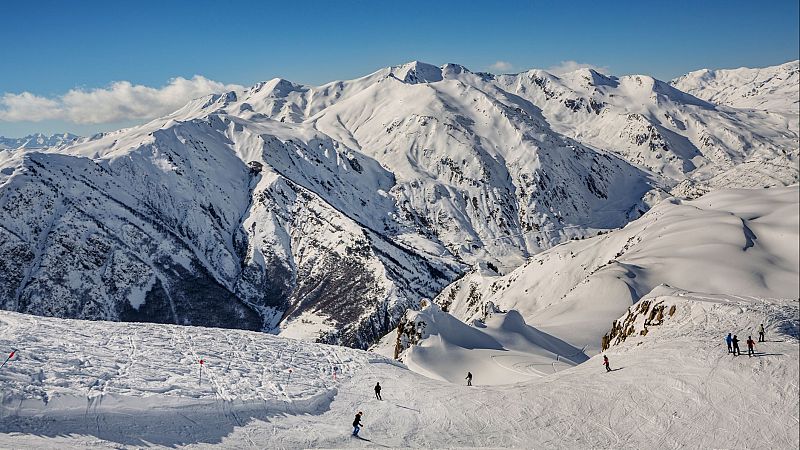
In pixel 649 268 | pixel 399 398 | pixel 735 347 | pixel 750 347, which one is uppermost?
pixel 649 268

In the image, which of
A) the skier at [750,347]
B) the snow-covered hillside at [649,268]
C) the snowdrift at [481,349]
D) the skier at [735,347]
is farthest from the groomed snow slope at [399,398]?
the snowdrift at [481,349]

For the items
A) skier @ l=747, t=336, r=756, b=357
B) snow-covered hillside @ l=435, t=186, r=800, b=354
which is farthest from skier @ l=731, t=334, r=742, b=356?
snow-covered hillside @ l=435, t=186, r=800, b=354

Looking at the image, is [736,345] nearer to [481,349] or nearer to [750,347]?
[750,347]

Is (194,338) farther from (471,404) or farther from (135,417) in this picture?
(471,404)

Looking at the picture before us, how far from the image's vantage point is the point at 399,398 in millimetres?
41281

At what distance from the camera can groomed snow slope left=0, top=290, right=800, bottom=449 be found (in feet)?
102

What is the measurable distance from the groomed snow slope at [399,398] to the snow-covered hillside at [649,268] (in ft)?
22.2

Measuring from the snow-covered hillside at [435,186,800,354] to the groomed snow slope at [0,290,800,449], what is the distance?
22.2 ft

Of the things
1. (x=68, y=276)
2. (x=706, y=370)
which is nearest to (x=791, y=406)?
(x=706, y=370)

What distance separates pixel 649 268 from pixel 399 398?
72090 mm

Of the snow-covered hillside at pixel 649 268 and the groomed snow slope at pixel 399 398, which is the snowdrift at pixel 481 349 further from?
the groomed snow slope at pixel 399 398

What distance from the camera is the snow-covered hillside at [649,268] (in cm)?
5212

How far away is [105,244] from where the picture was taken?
197500 mm

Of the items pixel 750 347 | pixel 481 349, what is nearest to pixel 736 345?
pixel 750 347
